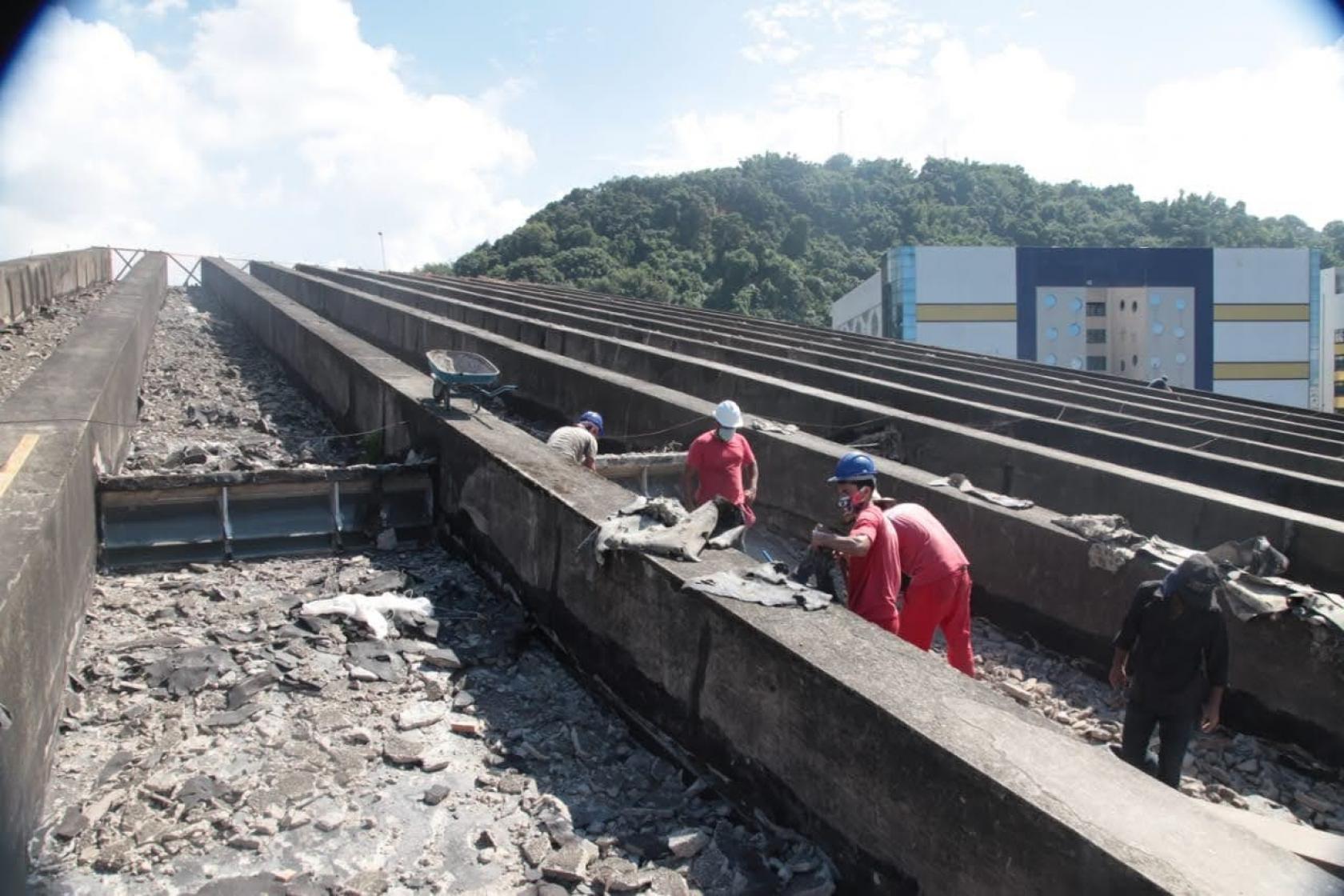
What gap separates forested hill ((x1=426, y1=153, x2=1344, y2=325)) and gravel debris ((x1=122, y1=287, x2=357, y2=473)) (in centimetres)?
4034

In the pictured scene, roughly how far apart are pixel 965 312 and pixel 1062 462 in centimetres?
3758

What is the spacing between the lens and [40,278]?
59.1ft

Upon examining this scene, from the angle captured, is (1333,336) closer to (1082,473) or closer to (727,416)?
(1082,473)

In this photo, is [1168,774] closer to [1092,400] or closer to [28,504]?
[28,504]

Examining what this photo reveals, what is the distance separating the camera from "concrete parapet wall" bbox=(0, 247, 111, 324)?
1464 centimetres

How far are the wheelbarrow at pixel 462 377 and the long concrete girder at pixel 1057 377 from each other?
9969 millimetres

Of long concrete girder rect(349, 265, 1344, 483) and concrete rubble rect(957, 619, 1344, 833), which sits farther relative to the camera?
long concrete girder rect(349, 265, 1344, 483)

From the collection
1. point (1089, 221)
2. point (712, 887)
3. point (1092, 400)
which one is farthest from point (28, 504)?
point (1089, 221)

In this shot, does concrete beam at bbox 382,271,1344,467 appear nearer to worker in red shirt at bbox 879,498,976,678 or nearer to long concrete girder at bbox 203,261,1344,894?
worker in red shirt at bbox 879,498,976,678

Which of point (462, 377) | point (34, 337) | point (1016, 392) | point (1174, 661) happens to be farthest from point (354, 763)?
point (34, 337)

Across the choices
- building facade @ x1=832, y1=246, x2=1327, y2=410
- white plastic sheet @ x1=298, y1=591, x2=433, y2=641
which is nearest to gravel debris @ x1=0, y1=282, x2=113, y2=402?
white plastic sheet @ x1=298, y1=591, x2=433, y2=641

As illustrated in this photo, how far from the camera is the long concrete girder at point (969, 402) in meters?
9.96

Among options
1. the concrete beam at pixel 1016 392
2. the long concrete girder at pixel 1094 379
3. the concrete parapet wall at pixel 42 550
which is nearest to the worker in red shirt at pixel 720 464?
the concrete parapet wall at pixel 42 550

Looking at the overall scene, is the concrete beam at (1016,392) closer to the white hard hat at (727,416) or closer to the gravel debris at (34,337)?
the white hard hat at (727,416)
